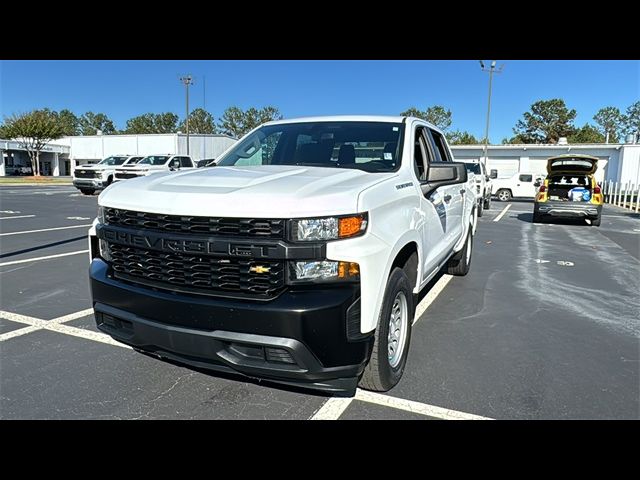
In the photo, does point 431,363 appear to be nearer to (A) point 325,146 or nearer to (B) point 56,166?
(A) point 325,146

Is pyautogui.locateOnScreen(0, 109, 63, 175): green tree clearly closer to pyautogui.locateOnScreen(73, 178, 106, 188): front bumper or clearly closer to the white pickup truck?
pyautogui.locateOnScreen(73, 178, 106, 188): front bumper

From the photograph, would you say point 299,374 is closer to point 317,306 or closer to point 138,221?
point 317,306

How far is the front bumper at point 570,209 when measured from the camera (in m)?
13.3

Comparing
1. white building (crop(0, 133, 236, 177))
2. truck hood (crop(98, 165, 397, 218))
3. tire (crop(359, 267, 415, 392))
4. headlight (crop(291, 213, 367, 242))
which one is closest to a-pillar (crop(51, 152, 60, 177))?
white building (crop(0, 133, 236, 177))

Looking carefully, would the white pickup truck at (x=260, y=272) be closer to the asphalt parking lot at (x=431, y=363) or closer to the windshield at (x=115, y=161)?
the asphalt parking lot at (x=431, y=363)

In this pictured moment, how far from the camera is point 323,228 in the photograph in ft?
8.00

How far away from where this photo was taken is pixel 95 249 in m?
3.18

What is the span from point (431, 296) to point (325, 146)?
99.3 inches

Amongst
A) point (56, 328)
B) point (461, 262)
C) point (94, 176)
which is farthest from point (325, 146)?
point (94, 176)

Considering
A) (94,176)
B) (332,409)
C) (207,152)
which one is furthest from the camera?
(207,152)

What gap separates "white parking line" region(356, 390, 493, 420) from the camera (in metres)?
2.86
